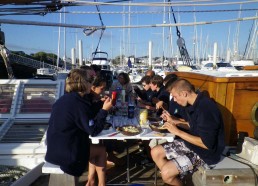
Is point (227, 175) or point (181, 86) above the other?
point (181, 86)

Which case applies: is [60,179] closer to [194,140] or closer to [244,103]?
[194,140]

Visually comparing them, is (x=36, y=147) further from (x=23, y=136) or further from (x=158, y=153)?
(x=158, y=153)

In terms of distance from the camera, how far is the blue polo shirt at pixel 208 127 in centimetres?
229

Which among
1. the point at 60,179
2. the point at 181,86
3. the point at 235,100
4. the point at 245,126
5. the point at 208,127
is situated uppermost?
the point at 181,86

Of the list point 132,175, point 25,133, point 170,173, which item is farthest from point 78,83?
point 25,133

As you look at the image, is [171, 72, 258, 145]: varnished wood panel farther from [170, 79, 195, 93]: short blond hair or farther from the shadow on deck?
the shadow on deck

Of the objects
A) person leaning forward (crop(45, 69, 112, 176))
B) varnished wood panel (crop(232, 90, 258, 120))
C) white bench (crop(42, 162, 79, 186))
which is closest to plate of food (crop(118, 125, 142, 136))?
person leaning forward (crop(45, 69, 112, 176))

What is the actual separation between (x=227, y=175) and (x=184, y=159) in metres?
0.43

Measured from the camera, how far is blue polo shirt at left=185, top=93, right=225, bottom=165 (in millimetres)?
2289

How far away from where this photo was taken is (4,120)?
4117 mm

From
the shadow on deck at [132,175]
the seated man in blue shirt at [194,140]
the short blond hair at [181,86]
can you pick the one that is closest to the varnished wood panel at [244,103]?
the seated man in blue shirt at [194,140]

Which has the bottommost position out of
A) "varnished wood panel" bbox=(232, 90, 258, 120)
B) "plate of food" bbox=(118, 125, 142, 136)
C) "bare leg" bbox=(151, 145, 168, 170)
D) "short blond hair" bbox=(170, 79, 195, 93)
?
"bare leg" bbox=(151, 145, 168, 170)

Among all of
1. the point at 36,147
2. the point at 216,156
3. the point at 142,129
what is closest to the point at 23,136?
the point at 36,147

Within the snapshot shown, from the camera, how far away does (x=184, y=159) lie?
250 centimetres
